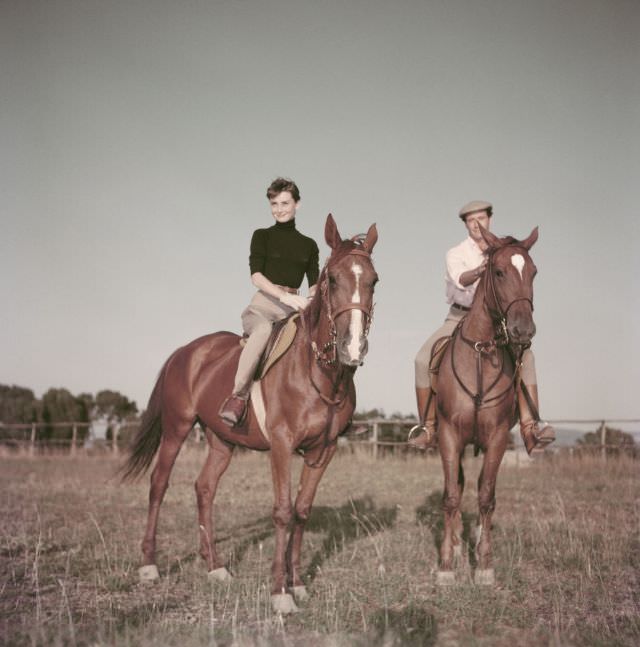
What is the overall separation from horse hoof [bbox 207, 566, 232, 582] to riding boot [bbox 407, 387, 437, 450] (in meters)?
2.30

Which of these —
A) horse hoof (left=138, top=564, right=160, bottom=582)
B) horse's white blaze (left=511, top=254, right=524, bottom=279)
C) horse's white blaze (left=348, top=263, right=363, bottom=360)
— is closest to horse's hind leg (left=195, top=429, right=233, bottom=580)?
horse hoof (left=138, top=564, right=160, bottom=582)

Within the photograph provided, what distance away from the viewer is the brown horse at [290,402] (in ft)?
14.7

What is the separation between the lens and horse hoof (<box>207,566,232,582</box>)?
5.82 m

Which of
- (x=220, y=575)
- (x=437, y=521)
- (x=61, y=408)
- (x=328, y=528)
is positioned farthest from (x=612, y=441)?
(x=61, y=408)

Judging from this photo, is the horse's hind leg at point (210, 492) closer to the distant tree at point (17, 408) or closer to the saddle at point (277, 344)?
the saddle at point (277, 344)

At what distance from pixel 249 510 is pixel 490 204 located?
265 inches

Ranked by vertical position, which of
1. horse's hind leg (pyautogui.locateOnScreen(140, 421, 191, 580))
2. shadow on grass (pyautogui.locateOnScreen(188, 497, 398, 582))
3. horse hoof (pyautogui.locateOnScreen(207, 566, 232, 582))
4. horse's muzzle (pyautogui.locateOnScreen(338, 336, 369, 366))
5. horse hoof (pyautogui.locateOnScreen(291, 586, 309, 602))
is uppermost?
horse's muzzle (pyautogui.locateOnScreen(338, 336, 369, 366))

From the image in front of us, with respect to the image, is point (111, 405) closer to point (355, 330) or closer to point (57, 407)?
point (57, 407)

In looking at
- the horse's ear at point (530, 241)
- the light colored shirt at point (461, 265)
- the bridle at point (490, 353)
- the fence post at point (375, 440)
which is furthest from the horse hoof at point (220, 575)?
the fence post at point (375, 440)

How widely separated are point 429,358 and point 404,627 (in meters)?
2.86

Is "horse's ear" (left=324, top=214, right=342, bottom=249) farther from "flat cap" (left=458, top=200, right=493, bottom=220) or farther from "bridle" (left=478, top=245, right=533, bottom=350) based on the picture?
"flat cap" (left=458, top=200, right=493, bottom=220)

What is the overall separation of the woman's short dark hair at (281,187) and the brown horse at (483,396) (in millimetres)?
1842

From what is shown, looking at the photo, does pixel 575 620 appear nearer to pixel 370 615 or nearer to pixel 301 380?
pixel 370 615

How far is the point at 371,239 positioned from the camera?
193 inches
